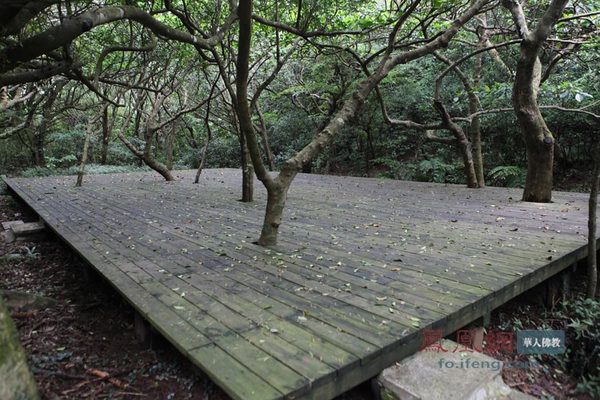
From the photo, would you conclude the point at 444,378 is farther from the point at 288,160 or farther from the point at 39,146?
the point at 39,146

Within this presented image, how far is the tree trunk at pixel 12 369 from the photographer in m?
1.61

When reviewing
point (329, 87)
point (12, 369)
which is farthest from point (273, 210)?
point (329, 87)

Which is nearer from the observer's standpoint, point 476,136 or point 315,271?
point 315,271

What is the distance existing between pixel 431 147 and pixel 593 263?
9.11m

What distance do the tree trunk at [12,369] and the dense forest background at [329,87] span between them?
313 centimetres

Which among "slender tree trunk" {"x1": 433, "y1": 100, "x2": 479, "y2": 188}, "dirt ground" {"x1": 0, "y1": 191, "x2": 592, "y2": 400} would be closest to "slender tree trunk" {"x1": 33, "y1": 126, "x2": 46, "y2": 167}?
"dirt ground" {"x1": 0, "y1": 191, "x2": 592, "y2": 400}

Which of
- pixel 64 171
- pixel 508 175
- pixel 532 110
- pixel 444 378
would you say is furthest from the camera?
pixel 64 171

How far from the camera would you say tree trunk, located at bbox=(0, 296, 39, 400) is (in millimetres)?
1605

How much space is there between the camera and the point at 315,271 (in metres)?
3.12

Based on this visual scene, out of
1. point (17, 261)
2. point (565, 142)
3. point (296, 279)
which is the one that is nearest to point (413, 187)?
point (565, 142)

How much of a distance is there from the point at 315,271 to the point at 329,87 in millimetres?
8627

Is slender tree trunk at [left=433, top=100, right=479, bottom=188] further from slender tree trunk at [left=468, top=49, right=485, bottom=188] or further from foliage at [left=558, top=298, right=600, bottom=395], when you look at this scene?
foliage at [left=558, top=298, right=600, bottom=395]

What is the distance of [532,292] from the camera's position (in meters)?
3.71

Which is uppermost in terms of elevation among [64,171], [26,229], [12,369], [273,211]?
[273,211]
